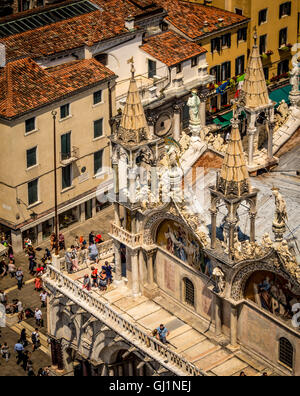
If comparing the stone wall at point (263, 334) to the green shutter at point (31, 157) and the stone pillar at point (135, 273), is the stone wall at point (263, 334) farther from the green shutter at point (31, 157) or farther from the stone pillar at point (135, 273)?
the green shutter at point (31, 157)

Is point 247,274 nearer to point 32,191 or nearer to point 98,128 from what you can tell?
point 32,191

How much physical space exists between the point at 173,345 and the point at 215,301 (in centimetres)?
476

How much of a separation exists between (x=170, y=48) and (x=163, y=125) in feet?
25.1

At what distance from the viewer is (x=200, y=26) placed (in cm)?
14025

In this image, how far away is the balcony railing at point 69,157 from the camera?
12388 cm

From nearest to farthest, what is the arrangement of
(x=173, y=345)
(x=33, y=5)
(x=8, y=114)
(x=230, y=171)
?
(x=230, y=171)
(x=173, y=345)
(x=8, y=114)
(x=33, y=5)

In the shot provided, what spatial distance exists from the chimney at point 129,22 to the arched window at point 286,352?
47359 mm

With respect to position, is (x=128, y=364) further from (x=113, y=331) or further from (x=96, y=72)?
(x=96, y=72)

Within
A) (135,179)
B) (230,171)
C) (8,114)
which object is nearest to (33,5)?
(8,114)

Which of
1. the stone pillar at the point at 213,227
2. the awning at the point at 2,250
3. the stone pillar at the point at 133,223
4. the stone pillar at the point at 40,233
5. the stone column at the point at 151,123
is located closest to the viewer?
the stone pillar at the point at 213,227

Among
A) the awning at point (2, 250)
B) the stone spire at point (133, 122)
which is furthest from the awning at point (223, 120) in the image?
the stone spire at point (133, 122)

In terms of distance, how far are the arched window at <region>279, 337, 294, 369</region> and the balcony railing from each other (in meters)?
37.1

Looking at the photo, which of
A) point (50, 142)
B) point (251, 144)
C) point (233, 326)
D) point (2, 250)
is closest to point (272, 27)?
point (50, 142)

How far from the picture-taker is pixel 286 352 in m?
93.2
